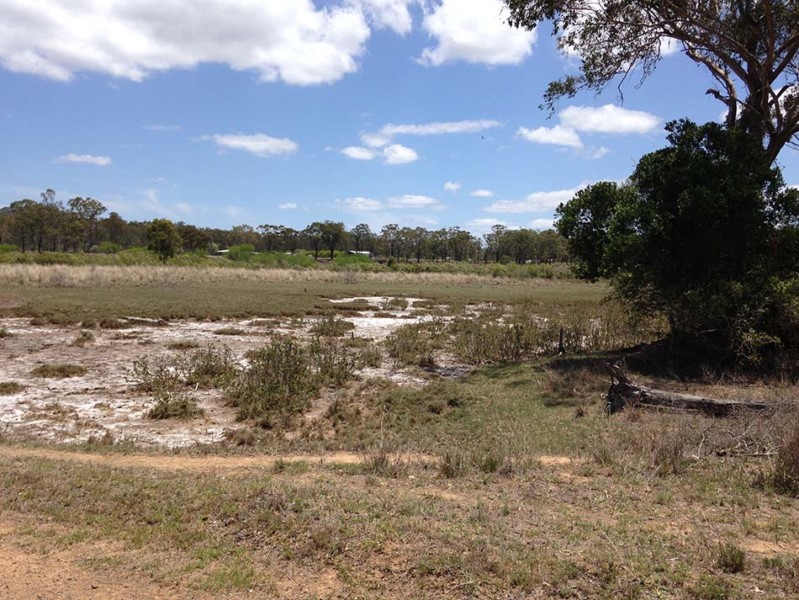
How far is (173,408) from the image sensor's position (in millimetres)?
11695

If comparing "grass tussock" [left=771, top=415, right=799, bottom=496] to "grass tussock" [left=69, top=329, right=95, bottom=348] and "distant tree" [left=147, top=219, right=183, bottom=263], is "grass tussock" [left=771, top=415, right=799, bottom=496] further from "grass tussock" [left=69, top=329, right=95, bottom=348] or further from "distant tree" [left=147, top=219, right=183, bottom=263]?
"distant tree" [left=147, top=219, right=183, bottom=263]

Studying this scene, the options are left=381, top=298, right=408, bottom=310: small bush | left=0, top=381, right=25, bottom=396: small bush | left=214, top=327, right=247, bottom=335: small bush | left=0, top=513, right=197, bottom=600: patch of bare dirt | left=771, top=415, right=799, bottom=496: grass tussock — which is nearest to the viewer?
left=0, top=513, right=197, bottom=600: patch of bare dirt

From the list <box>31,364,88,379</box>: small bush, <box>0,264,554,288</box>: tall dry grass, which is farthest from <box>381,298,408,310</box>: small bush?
<box>0,264,554,288</box>: tall dry grass

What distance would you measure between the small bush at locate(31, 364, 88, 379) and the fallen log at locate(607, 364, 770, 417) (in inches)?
537

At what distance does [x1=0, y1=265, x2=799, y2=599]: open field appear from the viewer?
13.6 feet

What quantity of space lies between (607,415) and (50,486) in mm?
9333

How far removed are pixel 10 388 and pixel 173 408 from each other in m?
4.66

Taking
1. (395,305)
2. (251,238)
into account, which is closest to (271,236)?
(251,238)

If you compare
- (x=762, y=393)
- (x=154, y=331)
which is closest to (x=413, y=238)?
(x=154, y=331)

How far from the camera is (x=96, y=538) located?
15.7 ft

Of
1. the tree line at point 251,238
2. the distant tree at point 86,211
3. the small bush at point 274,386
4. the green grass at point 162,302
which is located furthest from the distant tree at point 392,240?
the small bush at point 274,386

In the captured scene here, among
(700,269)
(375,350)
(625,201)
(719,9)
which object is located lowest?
(375,350)

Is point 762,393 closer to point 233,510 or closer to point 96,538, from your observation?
point 233,510

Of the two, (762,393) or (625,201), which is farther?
(625,201)
